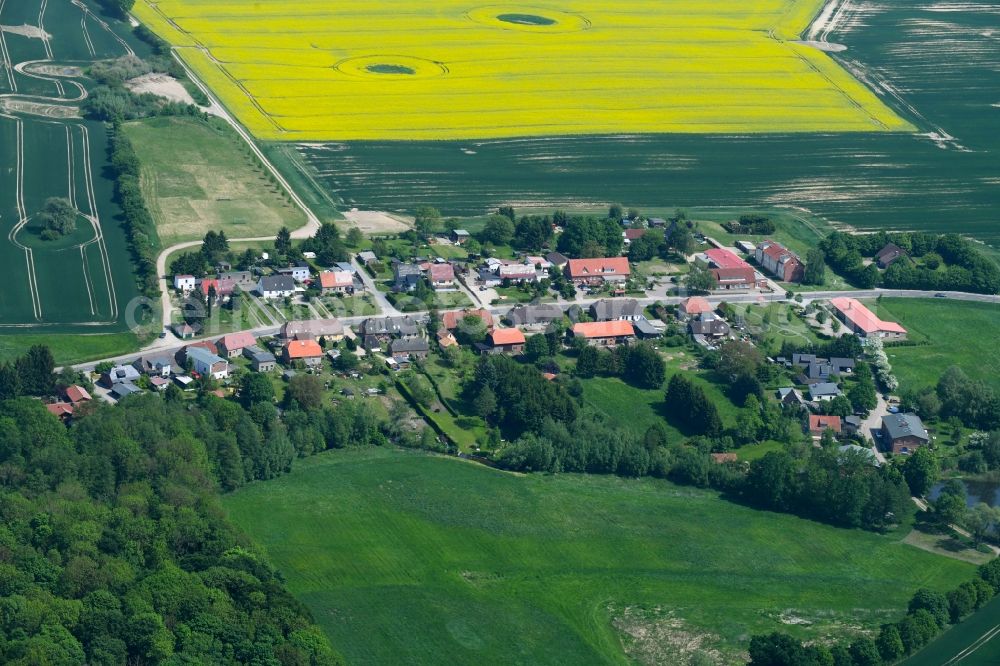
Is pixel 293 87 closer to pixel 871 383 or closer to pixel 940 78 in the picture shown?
pixel 940 78

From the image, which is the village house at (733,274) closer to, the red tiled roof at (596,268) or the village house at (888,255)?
the red tiled roof at (596,268)

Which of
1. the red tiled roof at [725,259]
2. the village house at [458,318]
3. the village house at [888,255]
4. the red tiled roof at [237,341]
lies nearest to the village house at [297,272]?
the red tiled roof at [237,341]

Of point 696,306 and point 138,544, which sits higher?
point 138,544

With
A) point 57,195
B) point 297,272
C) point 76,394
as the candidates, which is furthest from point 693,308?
point 57,195

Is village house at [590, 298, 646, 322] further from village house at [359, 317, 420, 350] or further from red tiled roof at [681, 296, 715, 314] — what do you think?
village house at [359, 317, 420, 350]

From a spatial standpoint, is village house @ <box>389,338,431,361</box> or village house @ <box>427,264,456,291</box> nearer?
village house @ <box>389,338,431,361</box>

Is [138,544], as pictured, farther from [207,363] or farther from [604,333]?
[604,333]

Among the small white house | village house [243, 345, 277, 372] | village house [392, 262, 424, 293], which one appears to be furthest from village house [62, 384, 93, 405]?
village house [392, 262, 424, 293]
